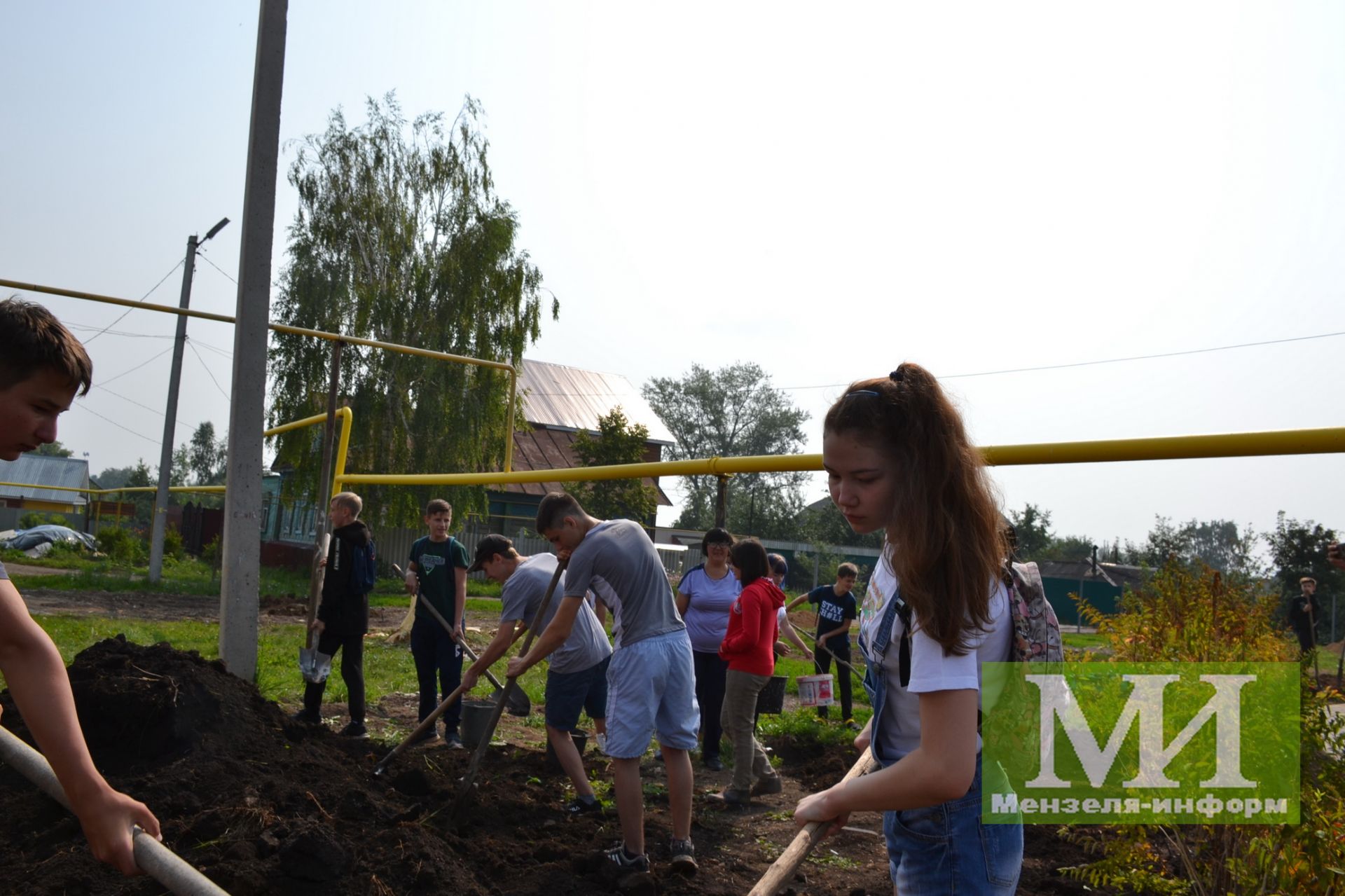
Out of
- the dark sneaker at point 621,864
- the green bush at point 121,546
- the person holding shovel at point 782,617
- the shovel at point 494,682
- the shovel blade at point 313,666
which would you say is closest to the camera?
the dark sneaker at point 621,864

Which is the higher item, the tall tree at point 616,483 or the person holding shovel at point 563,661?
the tall tree at point 616,483

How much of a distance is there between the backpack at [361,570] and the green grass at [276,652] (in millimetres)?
1226

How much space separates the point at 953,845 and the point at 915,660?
1.56ft

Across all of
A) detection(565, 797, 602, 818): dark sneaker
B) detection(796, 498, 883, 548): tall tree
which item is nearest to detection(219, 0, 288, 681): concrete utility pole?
detection(565, 797, 602, 818): dark sneaker

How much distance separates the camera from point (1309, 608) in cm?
1215

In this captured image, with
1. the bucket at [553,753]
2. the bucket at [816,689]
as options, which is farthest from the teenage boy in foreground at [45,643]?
the bucket at [816,689]

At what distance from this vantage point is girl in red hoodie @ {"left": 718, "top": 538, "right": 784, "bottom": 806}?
20.5 feet

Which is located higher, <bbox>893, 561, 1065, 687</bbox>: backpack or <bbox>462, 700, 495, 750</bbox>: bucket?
<bbox>893, 561, 1065, 687</bbox>: backpack

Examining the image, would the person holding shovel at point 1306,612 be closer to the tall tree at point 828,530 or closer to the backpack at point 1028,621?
the backpack at point 1028,621

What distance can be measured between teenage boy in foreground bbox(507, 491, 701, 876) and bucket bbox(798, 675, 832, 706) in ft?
9.63

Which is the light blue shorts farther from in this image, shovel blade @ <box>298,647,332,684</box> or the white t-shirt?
shovel blade @ <box>298,647,332,684</box>

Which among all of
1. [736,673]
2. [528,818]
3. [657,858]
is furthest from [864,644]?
[736,673]

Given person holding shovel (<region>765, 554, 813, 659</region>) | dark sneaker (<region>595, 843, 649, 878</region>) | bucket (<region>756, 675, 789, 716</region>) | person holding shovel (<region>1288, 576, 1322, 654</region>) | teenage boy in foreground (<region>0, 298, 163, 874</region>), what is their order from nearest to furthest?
teenage boy in foreground (<region>0, 298, 163, 874</region>) → dark sneaker (<region>595, 843, 649, 878</region>) → person holding shovel (<region>765, 554, 813, 659</region>) → bucket (<region>756, 675, 789, 716</region>) → person holding shovel (<region>1288, 576, 1322, 654</region>)

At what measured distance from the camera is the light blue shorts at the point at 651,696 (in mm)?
4605
